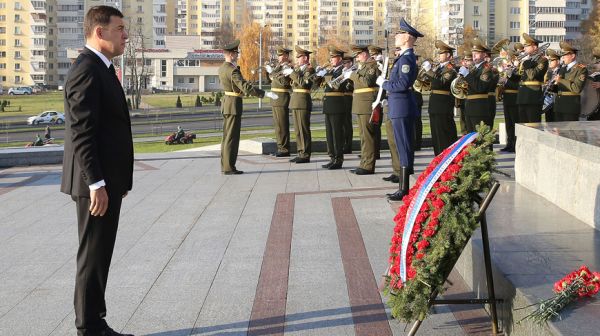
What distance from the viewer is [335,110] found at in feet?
46.8

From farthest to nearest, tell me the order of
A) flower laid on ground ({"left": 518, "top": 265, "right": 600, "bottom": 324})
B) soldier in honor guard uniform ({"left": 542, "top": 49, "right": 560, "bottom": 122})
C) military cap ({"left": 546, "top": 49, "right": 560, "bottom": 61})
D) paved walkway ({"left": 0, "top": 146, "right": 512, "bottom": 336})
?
military cap ({"left": 546, "top": 49, "right": 560, "bottom": 61}) → soldier in honor guard uniform ({"left": 542, "top": 49, "right": 560, "bottom": 122}) → paved walkway ({"left": 0, "top": 146, "right": 512, "bottom": 336}) → flower laid on ground ({"left": 518, "top": 265, "right": 600, "bottom": 324})

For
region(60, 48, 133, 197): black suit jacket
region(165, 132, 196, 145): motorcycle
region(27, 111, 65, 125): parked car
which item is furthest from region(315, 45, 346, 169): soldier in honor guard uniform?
region(27, 111, 65, 125): parked car

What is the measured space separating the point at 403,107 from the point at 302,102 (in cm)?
503

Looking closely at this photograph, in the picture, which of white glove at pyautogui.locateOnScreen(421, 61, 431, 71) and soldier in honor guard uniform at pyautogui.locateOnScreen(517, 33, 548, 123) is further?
soldier in honor guard uniform at pyautogui.locateOnScreen(517, 33, 548, 123)

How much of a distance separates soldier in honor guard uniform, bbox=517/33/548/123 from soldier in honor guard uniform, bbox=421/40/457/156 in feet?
6.80

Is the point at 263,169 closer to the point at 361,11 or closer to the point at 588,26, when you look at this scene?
the point at 588,26

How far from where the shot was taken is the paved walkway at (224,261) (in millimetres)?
5426

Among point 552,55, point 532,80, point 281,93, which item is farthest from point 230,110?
point 552,55

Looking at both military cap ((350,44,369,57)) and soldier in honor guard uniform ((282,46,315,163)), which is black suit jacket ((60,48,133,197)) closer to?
military cap ((350,44,369,57))

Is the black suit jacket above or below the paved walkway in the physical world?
above

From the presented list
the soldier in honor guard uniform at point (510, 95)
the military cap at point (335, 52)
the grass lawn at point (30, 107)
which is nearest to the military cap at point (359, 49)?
the military cap at point (335, 52)

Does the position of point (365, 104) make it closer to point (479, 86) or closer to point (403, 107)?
point (479, 86)

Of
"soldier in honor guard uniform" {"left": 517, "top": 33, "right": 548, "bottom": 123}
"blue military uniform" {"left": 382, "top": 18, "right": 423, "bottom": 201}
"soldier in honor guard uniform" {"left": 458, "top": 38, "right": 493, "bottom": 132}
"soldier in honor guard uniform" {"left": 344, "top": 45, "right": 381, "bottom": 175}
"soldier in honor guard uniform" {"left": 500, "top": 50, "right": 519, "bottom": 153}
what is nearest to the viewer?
"blue military uniform" {"left": 382, "top": 18, "right": 423, "bottom": 201}

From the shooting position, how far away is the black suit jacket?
4.84 meters
